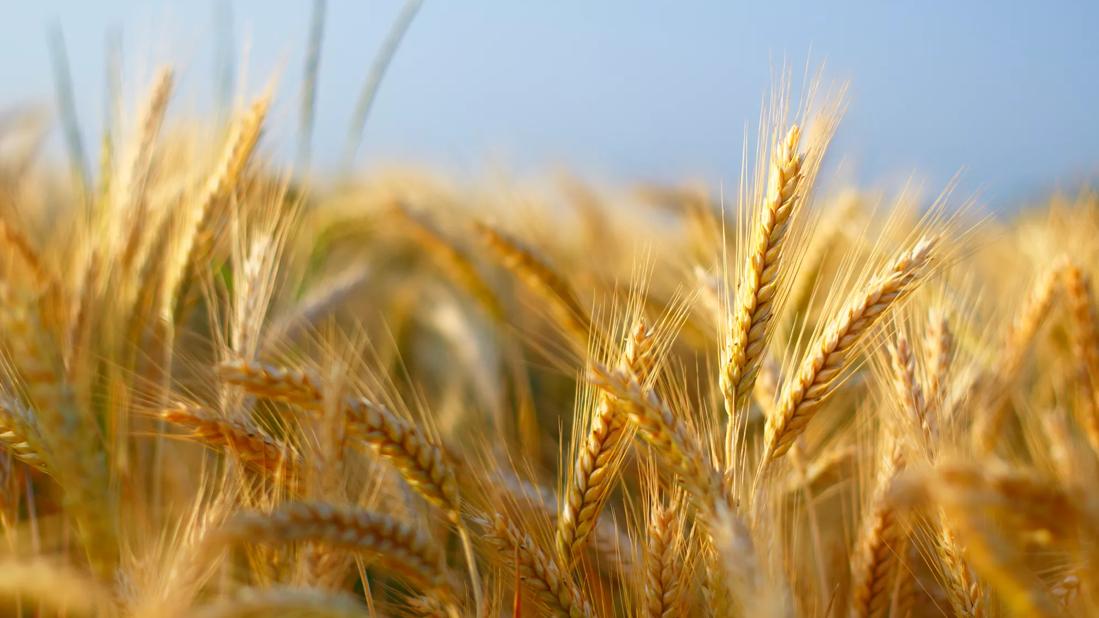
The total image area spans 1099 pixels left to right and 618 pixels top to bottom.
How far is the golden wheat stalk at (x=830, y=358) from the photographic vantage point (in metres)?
1.14

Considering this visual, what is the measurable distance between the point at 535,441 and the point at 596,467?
0.92m

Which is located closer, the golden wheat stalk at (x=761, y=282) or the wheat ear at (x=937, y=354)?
the golden wheat stalk at (x=761, y=282)

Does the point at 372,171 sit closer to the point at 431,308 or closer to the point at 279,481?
the point at 431,308

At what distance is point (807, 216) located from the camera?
1.33m

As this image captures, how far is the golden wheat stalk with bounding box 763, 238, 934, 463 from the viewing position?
114 centimetres

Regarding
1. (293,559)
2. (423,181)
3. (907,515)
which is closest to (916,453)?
(907,515)

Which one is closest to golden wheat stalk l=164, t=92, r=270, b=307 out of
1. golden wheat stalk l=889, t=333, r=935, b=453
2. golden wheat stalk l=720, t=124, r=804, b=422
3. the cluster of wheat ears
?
the cluster of wheat ears

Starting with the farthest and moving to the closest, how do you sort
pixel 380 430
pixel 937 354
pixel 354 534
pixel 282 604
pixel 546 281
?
pixel 546 281 → pixel 937 354 → pixel 380 430 → pixel 354 534 → pixel 282 604

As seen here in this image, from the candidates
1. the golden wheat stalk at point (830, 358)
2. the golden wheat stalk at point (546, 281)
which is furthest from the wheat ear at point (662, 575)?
the golden wheat stalk at point (546, 281)

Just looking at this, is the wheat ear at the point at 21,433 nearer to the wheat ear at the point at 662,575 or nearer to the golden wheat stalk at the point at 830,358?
the wheat ear at the point at 662,575

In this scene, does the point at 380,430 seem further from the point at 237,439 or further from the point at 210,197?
the point at 210,197

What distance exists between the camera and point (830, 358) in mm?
1146

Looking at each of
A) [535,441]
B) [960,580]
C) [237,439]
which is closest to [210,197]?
[237,439]

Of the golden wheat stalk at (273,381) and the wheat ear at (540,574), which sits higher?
the golden wheat stalk at (273,381)
